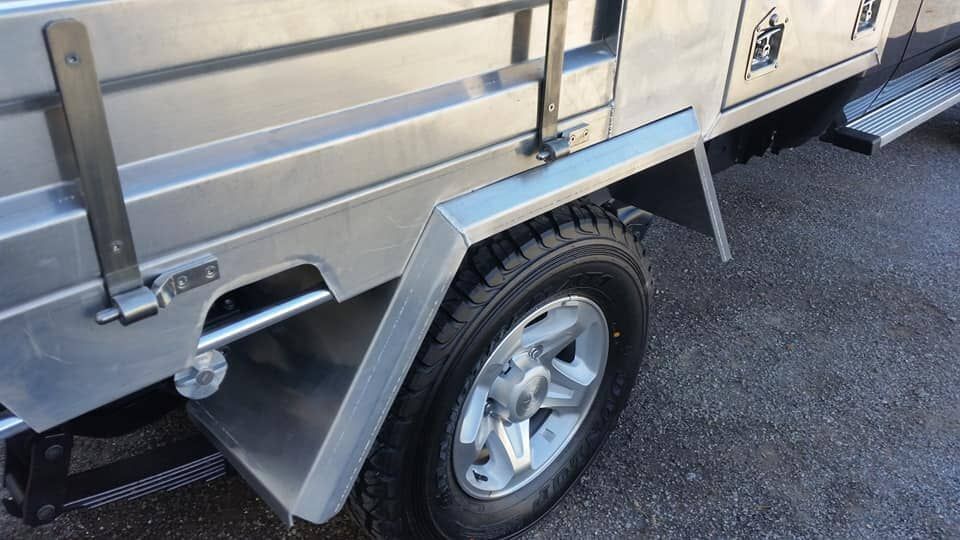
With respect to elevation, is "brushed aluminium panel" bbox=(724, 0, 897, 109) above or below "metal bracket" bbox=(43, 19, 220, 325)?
below

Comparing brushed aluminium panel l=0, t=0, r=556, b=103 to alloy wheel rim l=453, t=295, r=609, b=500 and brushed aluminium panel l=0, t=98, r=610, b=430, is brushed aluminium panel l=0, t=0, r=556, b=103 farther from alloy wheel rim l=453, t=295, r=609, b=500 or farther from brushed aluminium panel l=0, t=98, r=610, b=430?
alloy wheel rim l=453, t=295, r=609, b=500

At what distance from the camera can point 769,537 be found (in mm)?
2398

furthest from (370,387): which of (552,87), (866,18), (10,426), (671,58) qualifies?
(866,18)

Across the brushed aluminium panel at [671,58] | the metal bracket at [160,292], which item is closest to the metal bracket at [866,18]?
the brushed aluminium panel at [671,58]

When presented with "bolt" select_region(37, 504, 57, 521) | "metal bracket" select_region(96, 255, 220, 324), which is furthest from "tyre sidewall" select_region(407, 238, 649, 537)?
"bolt" select_region(37, 504, 57, 521)

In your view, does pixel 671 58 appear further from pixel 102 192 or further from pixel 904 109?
pixel 904 109

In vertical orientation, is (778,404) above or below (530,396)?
below

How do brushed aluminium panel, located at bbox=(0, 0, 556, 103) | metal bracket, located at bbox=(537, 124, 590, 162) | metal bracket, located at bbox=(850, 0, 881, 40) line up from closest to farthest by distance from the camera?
brushed aluminium panel, located at bbox=(0, 0, 556, 103)
metal bracket, located at bbox=(537, 124, 590, 162)
metal bracket, located at bbox=(850, 0, 881, 40)

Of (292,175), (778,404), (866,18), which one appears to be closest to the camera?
(292,175)

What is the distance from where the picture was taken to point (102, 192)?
1127 millimetres

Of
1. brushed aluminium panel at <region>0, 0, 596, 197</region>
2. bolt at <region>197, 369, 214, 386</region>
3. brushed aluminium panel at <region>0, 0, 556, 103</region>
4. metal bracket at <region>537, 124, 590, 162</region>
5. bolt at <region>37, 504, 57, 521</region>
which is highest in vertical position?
brushed aluminium panel at <region>0, 0, 556, 103</region>

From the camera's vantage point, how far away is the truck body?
111 cm

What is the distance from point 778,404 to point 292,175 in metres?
2.20

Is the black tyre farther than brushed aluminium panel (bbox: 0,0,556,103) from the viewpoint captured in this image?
Yes
